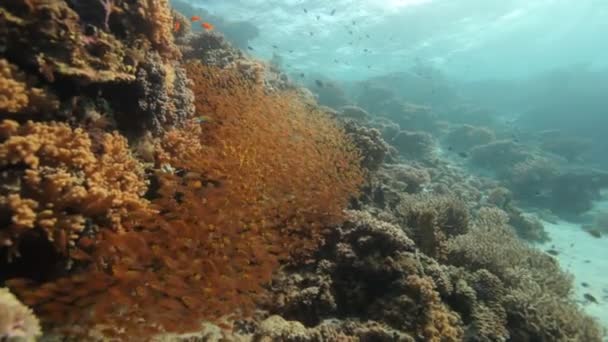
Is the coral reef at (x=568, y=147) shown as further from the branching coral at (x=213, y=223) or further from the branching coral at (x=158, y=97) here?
the branching coral at (x=158, y=97)

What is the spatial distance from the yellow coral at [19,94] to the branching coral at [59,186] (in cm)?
25

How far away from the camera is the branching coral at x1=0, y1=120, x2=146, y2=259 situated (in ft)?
12.6

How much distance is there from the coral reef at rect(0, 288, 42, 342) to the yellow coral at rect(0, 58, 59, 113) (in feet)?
7.09

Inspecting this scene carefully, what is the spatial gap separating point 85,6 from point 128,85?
1.18m

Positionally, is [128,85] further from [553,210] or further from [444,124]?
[444,124]

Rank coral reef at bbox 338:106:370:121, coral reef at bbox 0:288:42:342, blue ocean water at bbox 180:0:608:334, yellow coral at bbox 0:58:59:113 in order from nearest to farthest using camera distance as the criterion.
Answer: coral reef at bbox 0:288:42:342
yellow coral at bbox 0:58:59:113
blue ocean water at bbox 180:0:608:334
coral reef at bbox 338:106:370:121

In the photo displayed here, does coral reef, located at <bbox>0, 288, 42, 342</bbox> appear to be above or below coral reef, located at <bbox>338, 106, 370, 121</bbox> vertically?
below

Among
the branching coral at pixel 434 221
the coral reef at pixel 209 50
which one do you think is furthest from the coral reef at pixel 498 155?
the coral reef at pixel 209 50

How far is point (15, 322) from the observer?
2.95 m

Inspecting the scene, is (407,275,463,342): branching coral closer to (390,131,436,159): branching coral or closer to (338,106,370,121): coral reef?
(390,131,436,159): branching coral

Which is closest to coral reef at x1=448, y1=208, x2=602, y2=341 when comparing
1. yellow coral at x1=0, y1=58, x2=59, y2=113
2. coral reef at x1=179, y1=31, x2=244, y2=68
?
yellow coral at x1=0, y1=58, x2=59, y2=113

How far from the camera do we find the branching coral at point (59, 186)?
3852 mm

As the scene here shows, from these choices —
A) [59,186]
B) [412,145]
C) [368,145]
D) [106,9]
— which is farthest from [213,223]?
[412,145]

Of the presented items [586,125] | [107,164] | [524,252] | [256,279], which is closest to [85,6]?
[107,164]
